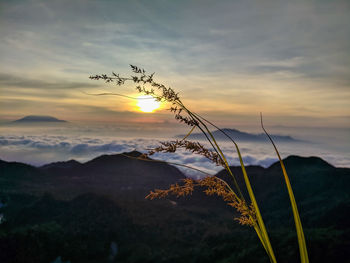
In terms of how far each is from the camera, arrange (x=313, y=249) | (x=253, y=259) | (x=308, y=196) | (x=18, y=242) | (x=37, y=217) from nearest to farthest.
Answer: (x=313, y=249), (x=253, y=259), (x=18, y=242), (x=37, y=217), (x=308, y=196)

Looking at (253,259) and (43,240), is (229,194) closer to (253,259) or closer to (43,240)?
(253,259)

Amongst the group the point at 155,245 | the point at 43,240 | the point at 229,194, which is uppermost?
the point at 229,194

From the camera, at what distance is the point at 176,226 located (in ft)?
375

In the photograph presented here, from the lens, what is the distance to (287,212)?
120m

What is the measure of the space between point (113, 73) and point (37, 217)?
445 feet

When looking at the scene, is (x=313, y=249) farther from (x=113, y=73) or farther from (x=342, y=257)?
(x=113, y=73)

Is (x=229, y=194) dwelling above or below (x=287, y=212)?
above

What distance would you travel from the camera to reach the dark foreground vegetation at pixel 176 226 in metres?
56.4

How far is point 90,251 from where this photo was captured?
8281cm

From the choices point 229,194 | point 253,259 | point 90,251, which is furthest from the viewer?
point 90,251

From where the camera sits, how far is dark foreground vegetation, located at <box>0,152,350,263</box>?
56406 mm

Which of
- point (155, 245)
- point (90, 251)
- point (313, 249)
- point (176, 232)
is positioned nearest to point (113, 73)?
point (313, 249)

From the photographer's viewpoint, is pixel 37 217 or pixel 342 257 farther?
→ pixel 37 217

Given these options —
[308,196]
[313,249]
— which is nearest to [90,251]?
[313,249]
